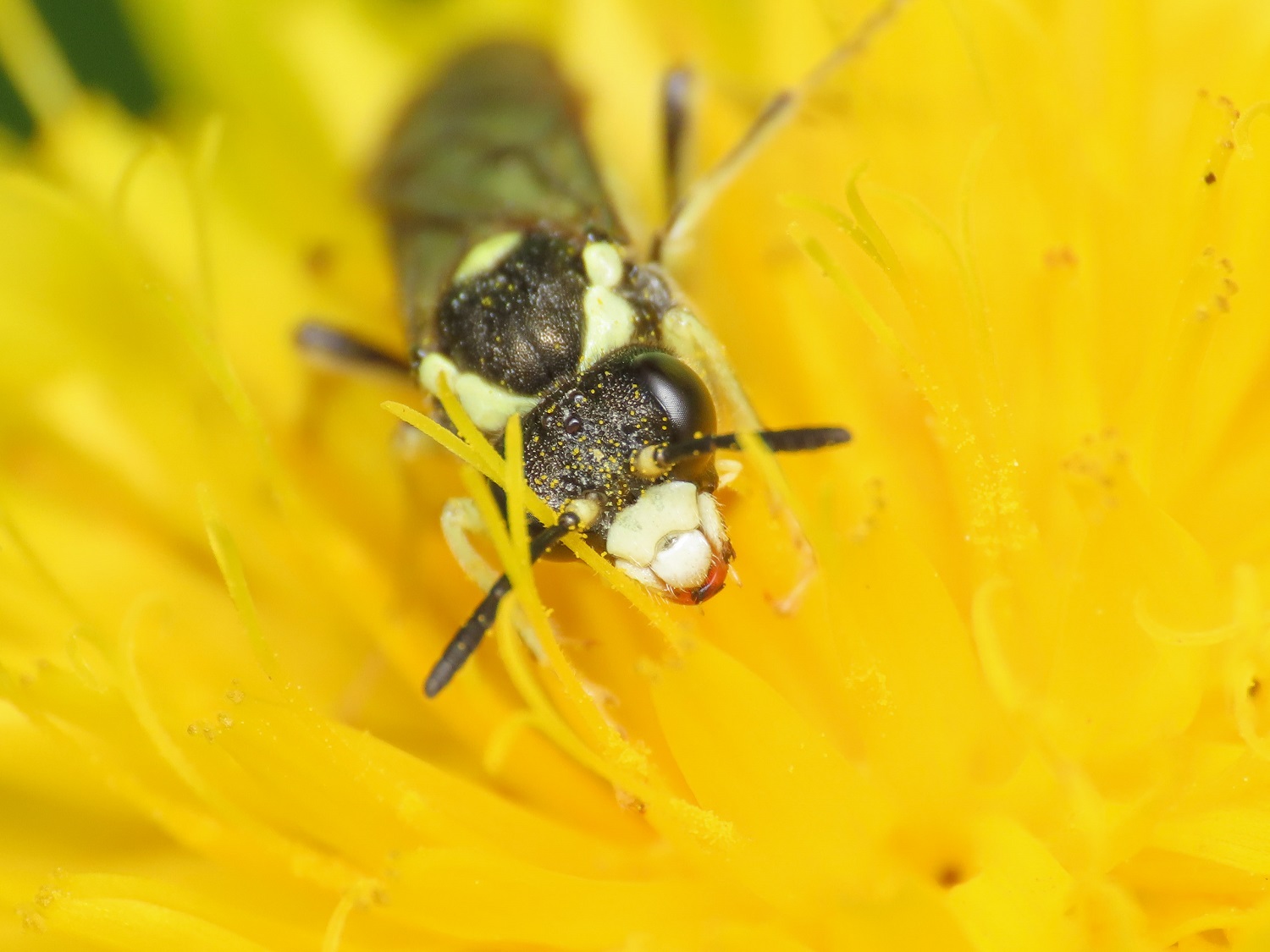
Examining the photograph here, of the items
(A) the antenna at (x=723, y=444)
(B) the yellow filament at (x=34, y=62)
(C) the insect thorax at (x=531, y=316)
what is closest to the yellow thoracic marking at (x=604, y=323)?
(C) the insect thorax at (x=531, y=316)

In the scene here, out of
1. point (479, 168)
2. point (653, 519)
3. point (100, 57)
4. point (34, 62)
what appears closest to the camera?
point (653, 519)

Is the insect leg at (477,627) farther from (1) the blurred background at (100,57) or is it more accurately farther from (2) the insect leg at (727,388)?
(1) the blurred background at (100,57)

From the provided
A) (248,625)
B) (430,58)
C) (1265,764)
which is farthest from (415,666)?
(430,58)

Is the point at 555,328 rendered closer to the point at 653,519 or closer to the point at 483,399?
the point at 483,399

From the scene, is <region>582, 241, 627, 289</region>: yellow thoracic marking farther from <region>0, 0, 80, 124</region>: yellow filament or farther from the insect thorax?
<region>0, 0, 80, 124</region>: yellow filament

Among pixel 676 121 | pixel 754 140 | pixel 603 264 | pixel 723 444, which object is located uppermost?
pixel 676 121

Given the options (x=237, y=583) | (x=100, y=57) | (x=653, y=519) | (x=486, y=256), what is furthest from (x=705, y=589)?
(x=100, y=57)

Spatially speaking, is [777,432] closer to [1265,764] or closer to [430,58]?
[1265,764]
